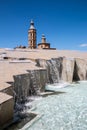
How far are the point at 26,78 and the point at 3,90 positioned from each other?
2.87 m

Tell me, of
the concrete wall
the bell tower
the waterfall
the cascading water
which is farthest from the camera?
the bell tower

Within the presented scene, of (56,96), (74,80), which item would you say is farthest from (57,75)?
(56,96)

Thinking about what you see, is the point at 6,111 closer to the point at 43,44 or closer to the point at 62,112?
the point at 62,112

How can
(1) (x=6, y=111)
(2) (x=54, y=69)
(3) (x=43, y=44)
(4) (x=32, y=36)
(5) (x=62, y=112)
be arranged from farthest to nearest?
1. (3) (x=43, y=44)
2. (4) (x=32, y=36)
3. (2) (x=54, y=69)
4. (5) (x=62, y=112)
5. (1) (x=6, y=111)

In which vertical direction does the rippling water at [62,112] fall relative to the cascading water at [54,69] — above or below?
below

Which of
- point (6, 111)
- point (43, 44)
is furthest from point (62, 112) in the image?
point (43, 44)

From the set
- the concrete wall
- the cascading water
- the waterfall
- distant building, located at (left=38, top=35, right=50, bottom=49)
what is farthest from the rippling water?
distant building, located at (left=38, top=35, right=50, bottom=49)

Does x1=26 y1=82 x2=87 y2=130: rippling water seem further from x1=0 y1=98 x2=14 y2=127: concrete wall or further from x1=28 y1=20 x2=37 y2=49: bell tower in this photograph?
x1=28 y1=20 x2=37 y2=49: bell tower

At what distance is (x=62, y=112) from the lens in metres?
8.19

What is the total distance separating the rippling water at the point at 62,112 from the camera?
6.90 metres

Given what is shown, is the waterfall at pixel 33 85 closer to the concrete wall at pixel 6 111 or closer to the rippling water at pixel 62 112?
the rippling water at pixel 62 112

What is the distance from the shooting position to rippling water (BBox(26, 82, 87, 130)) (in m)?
6.90

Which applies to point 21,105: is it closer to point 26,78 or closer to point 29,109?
point 29,109

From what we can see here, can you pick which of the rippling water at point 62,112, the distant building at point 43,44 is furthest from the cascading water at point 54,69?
the distant building at point 43,44
